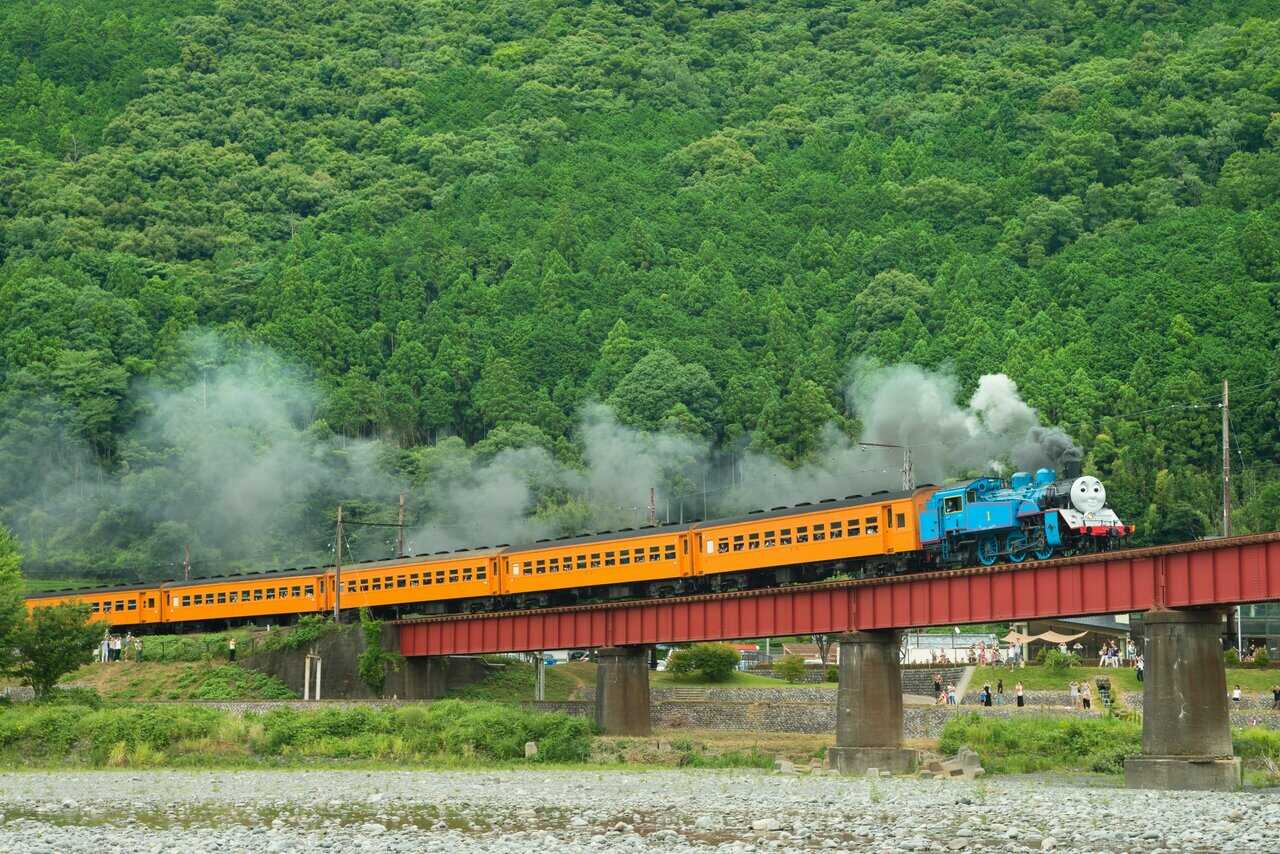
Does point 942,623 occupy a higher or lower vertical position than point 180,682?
higher

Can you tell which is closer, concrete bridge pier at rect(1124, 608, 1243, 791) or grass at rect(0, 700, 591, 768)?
concrete bridge pier at rect(1124, 608, 1243, 791)

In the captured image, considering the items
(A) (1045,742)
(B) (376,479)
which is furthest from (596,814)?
(B) (376,479)

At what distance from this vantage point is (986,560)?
178 ft

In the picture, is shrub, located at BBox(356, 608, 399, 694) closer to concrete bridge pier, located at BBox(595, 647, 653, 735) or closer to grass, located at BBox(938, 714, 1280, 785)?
concrete bridge pier, located at BBox(595, 647, 653, 735)

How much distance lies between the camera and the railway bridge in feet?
142

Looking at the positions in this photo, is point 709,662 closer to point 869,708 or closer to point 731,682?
point 731,682

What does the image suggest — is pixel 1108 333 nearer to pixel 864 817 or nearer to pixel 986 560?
pixel 986 560

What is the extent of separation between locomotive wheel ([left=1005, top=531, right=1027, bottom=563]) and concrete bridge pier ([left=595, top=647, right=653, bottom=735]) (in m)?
15.0

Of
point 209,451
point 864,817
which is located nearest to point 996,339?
point 209,451

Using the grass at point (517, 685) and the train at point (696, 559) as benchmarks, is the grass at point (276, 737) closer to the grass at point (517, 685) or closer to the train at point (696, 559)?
the train at point (696, 559)

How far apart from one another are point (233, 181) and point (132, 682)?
127 meters

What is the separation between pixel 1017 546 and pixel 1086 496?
A: 8.72 ft

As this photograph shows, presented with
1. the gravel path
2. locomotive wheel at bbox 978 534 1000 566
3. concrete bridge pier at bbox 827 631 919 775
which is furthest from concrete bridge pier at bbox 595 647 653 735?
the gravel path

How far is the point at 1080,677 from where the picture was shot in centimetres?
6831
